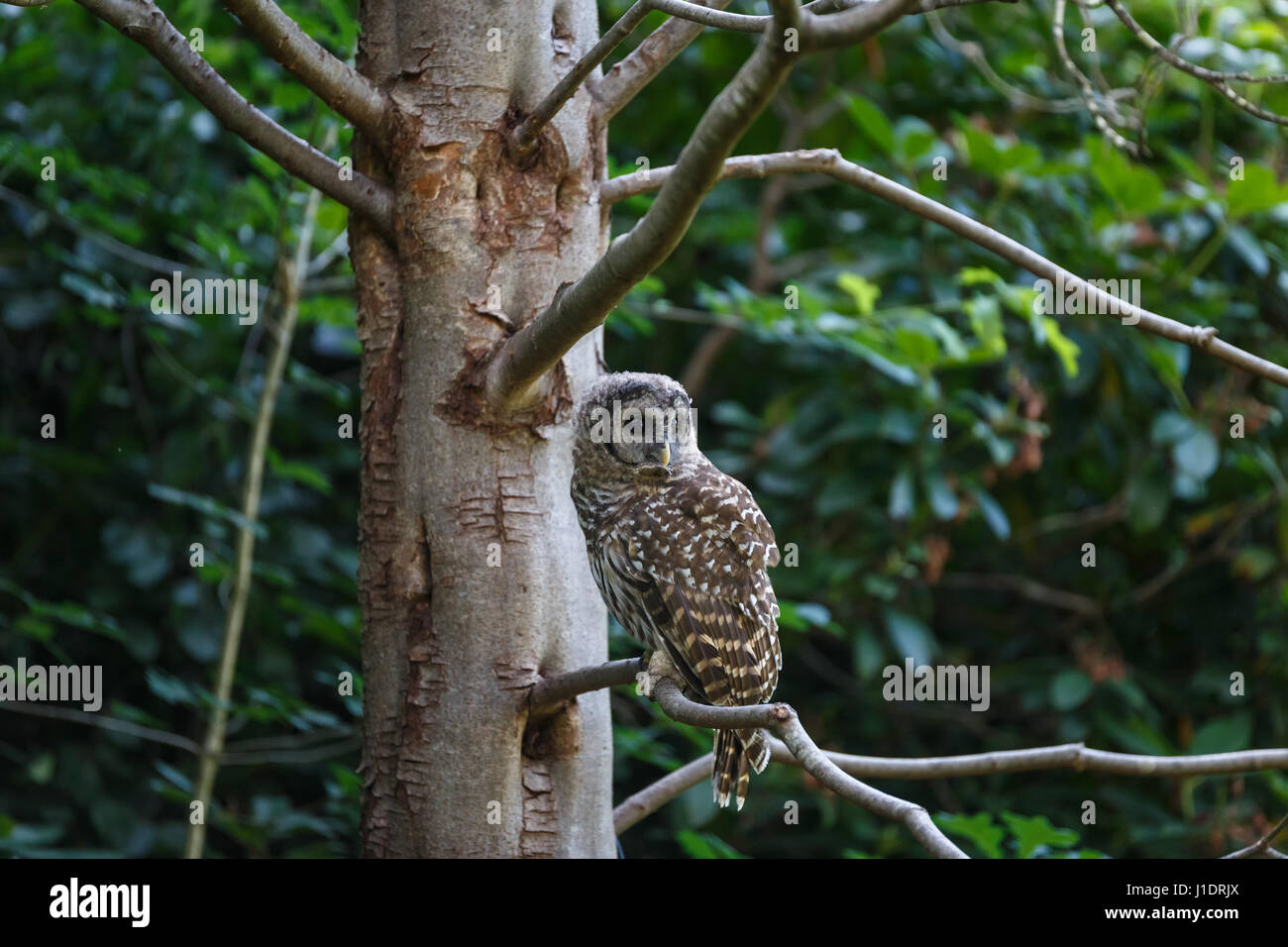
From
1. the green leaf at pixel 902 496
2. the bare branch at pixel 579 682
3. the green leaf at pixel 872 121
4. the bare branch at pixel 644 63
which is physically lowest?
the bare branch at pixel 579 682

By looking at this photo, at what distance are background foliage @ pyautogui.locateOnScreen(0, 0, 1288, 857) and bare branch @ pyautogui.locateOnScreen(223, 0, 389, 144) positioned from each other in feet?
4.35

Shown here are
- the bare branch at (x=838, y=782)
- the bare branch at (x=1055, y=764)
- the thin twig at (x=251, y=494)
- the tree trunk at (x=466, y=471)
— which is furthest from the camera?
the thin twig at (x=251, y=494)

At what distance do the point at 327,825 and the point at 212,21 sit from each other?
264cm

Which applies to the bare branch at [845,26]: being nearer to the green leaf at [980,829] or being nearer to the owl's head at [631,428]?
the owl's head at [631,428]

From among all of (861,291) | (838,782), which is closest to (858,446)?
(861,291)

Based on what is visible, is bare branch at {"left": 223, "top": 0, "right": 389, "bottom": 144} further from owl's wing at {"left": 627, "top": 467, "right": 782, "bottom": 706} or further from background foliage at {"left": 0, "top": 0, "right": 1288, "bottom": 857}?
background foliage at {"left": 0, "top": 0, "right": 1288, "bottom": 857}

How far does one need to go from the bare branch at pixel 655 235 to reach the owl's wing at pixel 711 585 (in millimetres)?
558

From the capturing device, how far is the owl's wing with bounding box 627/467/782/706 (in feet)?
7.60

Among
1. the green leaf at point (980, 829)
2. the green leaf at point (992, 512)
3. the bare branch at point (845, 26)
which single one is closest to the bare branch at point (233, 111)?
the bare branch at point (845, 26)

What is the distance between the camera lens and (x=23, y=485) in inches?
155

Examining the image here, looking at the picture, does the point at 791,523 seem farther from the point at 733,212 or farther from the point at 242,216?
the point at 242,216

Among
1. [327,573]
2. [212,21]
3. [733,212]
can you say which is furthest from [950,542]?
[212,21]

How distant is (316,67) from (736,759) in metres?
1.51

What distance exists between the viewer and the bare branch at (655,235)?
1.18 meters
